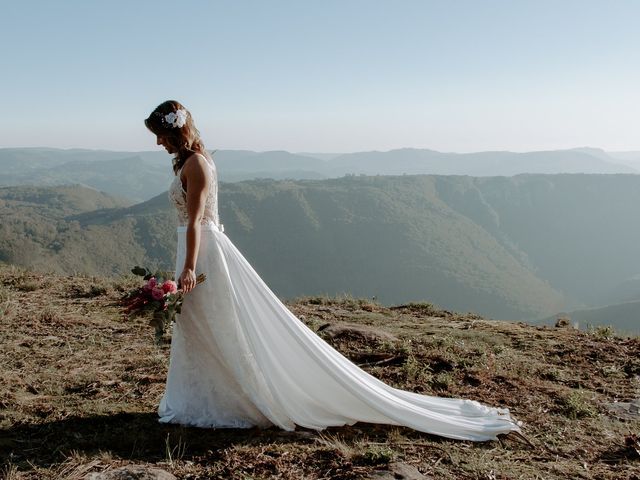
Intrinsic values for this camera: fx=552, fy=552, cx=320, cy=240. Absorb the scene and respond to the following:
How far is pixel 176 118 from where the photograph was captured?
3891mm

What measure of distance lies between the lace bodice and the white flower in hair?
1.07ft

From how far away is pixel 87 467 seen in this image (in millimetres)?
Answer: 3447

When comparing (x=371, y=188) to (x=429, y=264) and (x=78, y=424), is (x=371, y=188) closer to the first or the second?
(x=429, y=264)

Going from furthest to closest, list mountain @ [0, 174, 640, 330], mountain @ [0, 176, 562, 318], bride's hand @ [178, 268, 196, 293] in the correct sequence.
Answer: mountain @ [0, 174, 640, 330] → mountain @ [0, 176, 562, 318] → bride's hand @ [178, 268, 196, 293]

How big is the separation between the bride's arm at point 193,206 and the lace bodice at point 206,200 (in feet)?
0.39

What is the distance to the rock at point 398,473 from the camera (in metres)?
3.35

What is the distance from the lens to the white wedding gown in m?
4.17

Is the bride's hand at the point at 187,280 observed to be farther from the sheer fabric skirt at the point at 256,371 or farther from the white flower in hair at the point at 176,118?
the white flower in hair at the point at 176,118

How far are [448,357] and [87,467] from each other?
393cm

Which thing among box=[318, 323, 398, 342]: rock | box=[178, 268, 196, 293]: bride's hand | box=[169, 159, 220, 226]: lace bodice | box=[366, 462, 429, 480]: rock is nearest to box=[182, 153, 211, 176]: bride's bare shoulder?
box=[169, 159, 220, 226]: lace bodice

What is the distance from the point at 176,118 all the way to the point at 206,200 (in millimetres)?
616

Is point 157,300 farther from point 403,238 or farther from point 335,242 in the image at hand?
point 403,238

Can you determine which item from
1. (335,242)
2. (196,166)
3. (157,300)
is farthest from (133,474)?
(335,242)

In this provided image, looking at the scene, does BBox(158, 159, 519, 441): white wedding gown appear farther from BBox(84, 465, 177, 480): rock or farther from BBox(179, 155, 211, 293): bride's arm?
BBox(84, 465, 177, 480): rock
